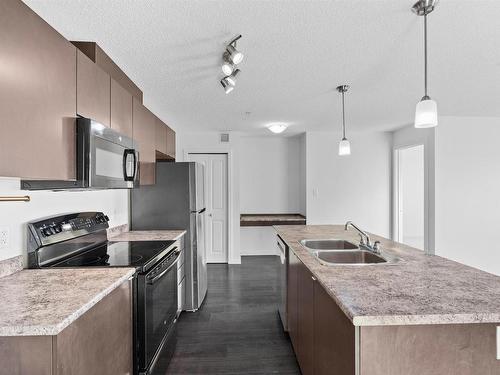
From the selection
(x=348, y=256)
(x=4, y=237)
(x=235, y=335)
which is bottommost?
(x=235, y=335)

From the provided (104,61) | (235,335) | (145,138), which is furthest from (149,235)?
(104,61)

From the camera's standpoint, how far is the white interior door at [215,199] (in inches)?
193

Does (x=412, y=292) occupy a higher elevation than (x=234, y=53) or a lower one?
lower

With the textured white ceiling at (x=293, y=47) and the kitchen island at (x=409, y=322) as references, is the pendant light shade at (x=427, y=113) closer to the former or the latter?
the textured white ceiling at (x=293, y=47)

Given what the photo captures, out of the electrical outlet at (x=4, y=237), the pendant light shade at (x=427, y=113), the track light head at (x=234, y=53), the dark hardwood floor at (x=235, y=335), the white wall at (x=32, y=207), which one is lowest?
the dark hardwood floor at (x=235, y=335)

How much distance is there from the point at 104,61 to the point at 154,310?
66.2 inches

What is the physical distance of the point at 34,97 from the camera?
1.20 metres

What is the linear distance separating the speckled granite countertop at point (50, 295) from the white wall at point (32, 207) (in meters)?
0.17

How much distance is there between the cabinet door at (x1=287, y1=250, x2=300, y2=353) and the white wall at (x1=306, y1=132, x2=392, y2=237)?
2.77m

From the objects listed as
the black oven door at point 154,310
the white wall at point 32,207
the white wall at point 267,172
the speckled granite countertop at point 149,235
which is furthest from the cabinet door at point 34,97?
the white wall at point 267,172

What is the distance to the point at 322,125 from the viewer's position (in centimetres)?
446

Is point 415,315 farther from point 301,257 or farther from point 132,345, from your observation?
point 132,345

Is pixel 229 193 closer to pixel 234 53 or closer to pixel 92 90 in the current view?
pixel 234 53

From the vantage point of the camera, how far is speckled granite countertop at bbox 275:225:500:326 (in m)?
0.98
